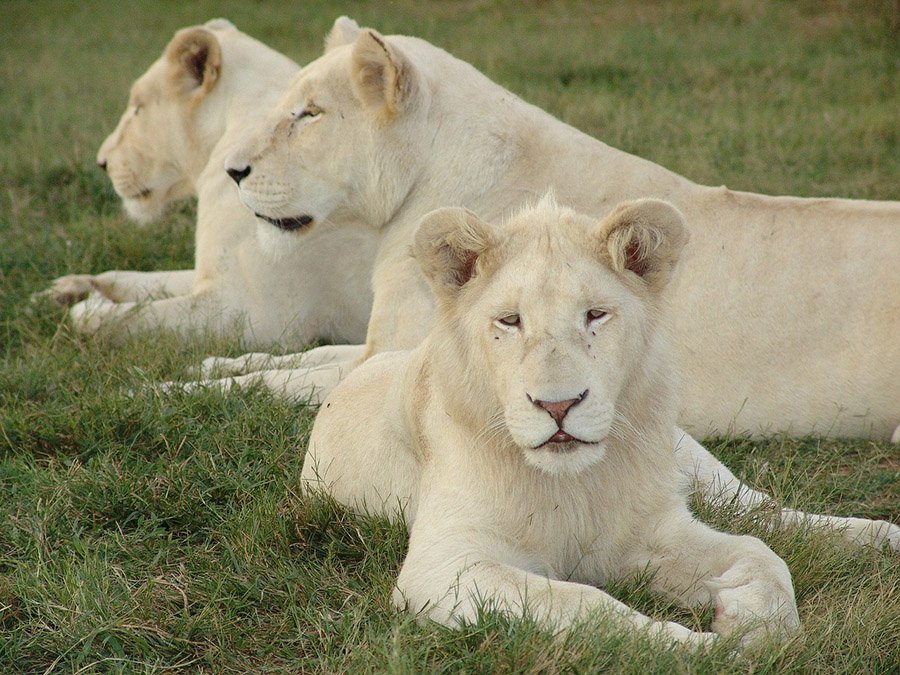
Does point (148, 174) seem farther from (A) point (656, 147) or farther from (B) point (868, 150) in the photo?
(B) point (868, 150)

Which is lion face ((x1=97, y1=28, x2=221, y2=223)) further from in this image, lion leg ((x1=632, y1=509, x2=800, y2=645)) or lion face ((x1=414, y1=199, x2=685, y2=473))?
lion leg ((x1=632, y1=509, x2=800, y2=645))

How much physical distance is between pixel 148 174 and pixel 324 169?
200 cm

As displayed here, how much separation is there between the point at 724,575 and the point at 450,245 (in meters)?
1.06

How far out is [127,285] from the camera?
6.32m

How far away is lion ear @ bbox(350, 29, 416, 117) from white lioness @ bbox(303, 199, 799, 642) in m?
1.67

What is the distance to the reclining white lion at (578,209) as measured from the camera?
457cm

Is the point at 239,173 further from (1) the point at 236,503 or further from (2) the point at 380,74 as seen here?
(1) the point at 236,503

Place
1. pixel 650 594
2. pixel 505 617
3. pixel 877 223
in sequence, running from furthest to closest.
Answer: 1. pixel 877 223
2. pixel 650 594
3. pixel 505 617

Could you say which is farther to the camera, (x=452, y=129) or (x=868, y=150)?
(x=868, y=150)

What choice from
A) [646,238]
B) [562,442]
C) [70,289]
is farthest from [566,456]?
[70,289]

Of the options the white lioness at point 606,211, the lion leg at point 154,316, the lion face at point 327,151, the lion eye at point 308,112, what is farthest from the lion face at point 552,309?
the lion leg at point 154,316

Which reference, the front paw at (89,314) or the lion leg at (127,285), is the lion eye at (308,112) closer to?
the front paw at (89,314)

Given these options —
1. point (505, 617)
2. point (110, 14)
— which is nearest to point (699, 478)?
point (505, 617)

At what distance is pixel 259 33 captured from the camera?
43.9 feet
